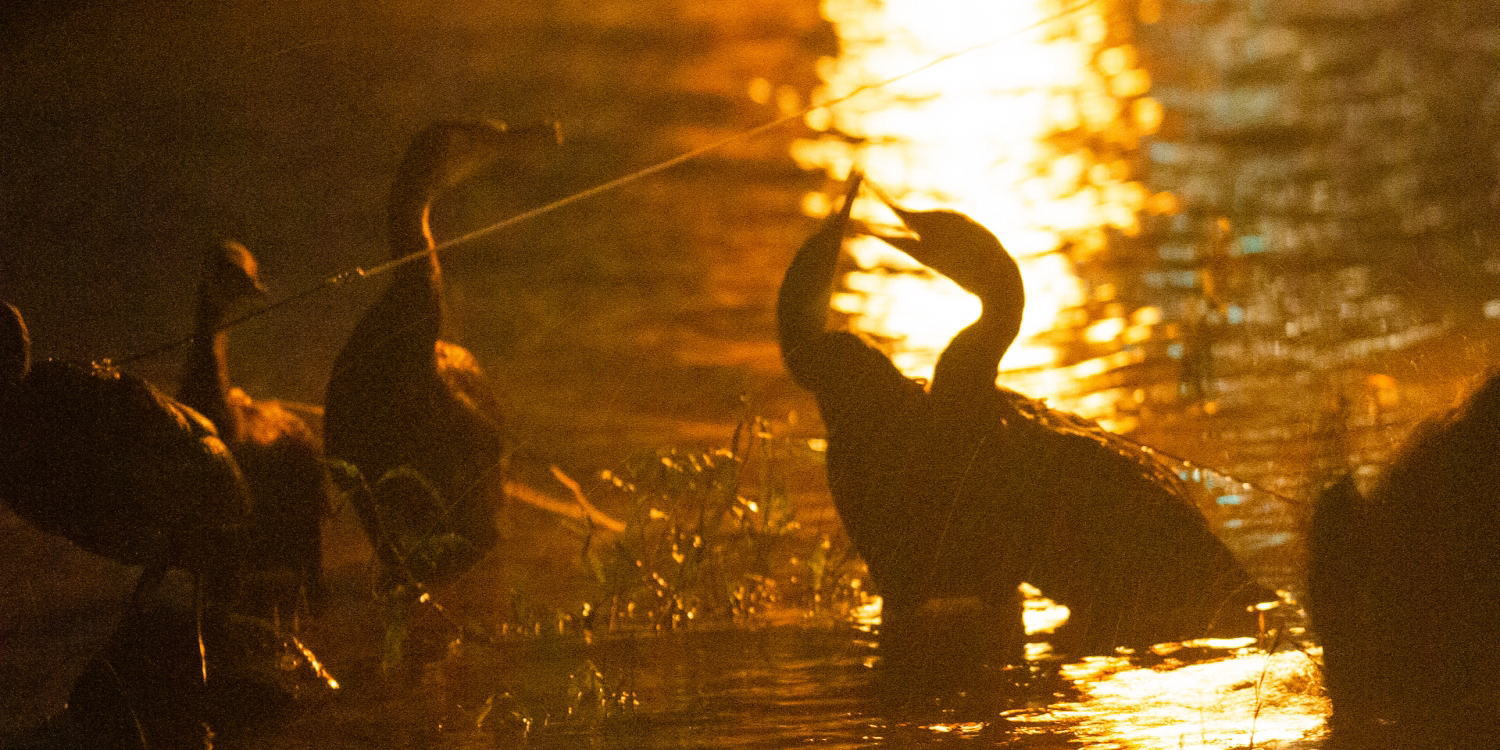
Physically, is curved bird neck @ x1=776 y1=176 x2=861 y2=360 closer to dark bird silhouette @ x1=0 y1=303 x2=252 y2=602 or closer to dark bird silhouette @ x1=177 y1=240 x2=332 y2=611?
dark bird silhouette @ x1=177 y1=240 x2=332 y2=611

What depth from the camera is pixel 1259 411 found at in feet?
26.4

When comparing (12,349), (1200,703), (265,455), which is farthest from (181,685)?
(1200,703)

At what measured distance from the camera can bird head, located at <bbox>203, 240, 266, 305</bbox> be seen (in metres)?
6.64

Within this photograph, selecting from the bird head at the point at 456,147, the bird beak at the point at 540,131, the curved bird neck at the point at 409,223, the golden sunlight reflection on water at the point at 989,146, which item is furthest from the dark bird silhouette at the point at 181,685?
the golden sunlight reflection on water at the point at 989,146

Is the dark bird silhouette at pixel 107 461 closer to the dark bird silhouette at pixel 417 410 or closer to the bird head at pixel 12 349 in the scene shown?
the bird head at pixel 12 349

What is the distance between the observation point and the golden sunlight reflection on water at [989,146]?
33.7 ft

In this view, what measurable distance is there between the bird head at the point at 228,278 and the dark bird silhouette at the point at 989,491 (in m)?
2.02

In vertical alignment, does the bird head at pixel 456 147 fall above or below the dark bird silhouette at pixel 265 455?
above

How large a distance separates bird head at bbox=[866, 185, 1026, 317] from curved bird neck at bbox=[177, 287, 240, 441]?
2.41 metres

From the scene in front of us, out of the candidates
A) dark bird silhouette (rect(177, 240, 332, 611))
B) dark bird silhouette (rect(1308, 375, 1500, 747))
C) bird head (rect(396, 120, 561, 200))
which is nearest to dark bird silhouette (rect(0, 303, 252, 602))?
dark bird silhouette (rect(177, 240, 332, 611))

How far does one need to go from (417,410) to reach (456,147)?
123cm

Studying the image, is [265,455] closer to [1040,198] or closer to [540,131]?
[540,131]

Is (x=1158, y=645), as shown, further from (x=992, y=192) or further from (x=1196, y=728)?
(x=992, y=192)

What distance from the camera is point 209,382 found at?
6406 mm
